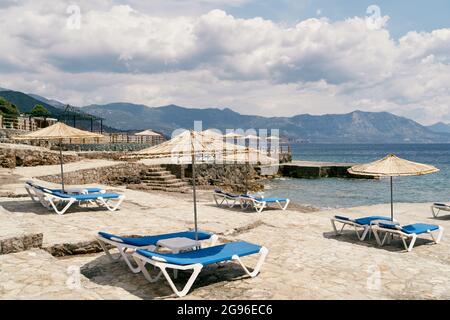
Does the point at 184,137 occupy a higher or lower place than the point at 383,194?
higher

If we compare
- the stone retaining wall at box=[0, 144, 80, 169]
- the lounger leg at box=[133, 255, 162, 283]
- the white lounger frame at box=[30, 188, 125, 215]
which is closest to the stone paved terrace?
the lounger leg at box=[133, 255, 162, 283]

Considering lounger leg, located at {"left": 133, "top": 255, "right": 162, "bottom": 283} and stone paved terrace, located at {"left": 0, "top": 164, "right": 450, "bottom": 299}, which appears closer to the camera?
stone paved terrace, located at {"left": 0, "top": 164, "right": 450, "bottom": 299}

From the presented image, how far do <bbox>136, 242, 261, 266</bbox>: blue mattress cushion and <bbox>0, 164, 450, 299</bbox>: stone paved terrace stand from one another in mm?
388

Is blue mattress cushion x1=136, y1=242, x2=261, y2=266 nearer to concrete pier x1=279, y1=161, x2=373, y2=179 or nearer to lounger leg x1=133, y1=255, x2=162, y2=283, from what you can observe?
lounger leg x1=133, y1=255, x2=162, y2=283

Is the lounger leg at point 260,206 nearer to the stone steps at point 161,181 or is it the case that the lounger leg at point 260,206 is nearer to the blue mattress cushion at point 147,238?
the stone steps at point 161,181

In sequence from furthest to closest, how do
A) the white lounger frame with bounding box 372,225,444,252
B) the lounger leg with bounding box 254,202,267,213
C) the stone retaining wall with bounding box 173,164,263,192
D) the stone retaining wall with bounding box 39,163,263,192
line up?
the stone retaining wall with bounding box 173,164,263,192 < the stone retaining wall with bounding box 39,163,263,192 < the lounger leg with bounding box 254,202,267,213 < the white lounger frame with bounding box 372,225,444,252

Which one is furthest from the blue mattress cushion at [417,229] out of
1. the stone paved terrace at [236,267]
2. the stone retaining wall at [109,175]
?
the stone retaining wall at [109,175]

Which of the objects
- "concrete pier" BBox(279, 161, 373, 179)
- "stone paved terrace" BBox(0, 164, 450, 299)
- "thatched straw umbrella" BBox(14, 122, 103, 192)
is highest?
"thatched straw umbrella" BBox(14, 122, 103, 192)

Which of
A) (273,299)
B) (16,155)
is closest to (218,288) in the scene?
(273,299)

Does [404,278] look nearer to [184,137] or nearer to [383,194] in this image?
[184,137]

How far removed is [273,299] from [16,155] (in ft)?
61.3

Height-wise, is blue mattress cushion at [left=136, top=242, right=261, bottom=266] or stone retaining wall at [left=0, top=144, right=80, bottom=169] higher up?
stone retaining wall at [left=0, top=144, right=80, bottom=169]

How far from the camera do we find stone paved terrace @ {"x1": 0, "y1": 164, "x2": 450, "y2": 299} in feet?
15.5
